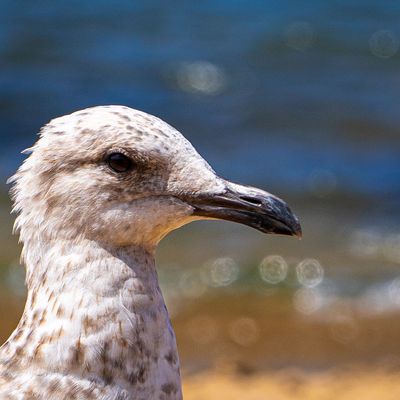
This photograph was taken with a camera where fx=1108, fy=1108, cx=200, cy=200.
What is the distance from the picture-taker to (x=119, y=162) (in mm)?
3592

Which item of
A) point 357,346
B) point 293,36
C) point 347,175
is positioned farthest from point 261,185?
point 293,36

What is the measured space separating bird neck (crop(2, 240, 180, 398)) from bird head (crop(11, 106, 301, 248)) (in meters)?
0.07

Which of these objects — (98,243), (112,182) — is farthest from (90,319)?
(112,182)

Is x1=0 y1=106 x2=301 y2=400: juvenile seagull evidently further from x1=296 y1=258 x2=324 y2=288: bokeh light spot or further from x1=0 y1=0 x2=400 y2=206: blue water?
x1=0 y1=0 x2=400 y2=206: blue water

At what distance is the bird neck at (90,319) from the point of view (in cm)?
355

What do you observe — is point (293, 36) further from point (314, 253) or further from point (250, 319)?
point (250, 319)

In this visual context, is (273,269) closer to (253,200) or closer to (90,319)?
(253,200)

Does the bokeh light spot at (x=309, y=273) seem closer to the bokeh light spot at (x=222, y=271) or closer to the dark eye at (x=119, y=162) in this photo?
the bokeh light spot at (x=222, y=271)

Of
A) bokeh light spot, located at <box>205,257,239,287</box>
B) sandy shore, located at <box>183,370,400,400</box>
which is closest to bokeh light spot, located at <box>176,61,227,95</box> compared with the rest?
bokeh light spot, located at <box>205,257,239,287</box>

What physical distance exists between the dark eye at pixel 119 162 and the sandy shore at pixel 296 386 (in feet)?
9.67

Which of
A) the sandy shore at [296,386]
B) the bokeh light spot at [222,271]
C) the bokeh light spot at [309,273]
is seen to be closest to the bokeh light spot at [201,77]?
the bokeh light spot at [222,271]

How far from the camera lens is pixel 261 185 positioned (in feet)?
33.8

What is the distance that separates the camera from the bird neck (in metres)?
3.55

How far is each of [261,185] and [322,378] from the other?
378 centimetres
